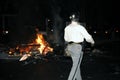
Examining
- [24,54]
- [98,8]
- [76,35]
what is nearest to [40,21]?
[98,8]

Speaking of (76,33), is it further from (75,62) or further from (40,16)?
(40,16)

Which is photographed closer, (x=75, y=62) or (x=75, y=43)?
(x=75, y=62)

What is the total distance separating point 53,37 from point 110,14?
1286 cm

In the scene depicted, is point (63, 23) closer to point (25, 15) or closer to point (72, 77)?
point (25, 15)

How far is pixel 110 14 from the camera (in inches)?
1709

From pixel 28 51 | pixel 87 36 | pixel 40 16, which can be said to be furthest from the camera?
pixel 40 16

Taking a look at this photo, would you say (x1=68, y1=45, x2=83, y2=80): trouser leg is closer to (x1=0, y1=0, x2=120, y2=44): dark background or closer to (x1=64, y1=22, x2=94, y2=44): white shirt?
(x1=64, y1=22, x2=94, y2=44): white shirt

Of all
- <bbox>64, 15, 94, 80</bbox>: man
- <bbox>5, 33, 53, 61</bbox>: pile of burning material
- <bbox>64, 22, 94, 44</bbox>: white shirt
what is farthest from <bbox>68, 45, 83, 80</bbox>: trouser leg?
<bbox>5, 33, 53, 61</bbox>: pile of burning material

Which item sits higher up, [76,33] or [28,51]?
[76,33]

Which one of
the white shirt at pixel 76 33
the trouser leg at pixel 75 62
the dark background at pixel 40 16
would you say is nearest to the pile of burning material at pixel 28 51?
the white shirt at pixel 76 33

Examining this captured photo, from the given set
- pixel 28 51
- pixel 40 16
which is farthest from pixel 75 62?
pixel 40 16

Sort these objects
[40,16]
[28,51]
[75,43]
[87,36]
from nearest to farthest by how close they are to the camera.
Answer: [87,36]
[75,43]
[28,51]
[40,16]

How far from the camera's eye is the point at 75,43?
346 inches

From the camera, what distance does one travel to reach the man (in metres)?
8.62
